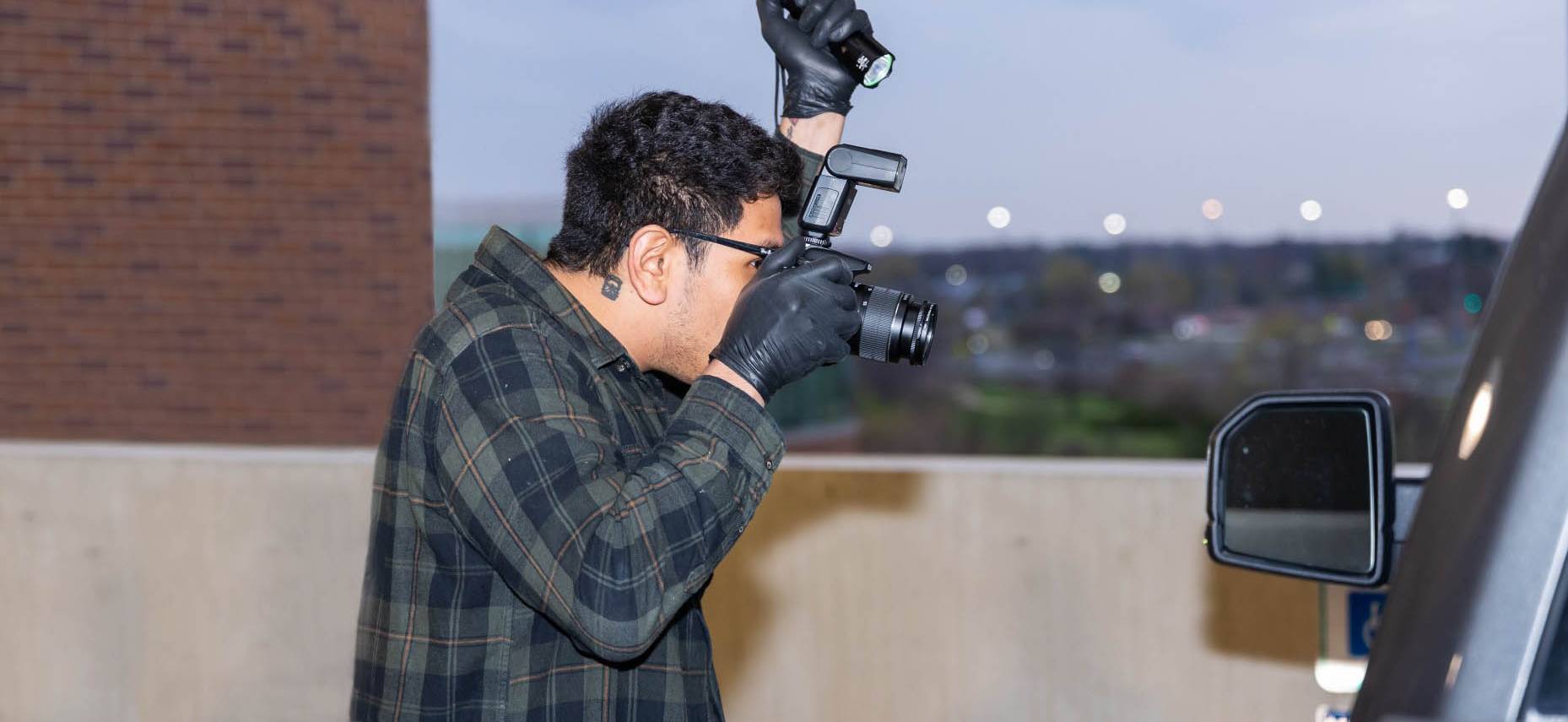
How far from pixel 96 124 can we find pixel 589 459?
557 centimetres

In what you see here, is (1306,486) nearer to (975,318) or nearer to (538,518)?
(538,518)

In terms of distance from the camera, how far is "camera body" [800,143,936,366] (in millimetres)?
1883

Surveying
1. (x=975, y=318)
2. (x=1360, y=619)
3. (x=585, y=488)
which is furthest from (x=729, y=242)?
(x=975, y=318)

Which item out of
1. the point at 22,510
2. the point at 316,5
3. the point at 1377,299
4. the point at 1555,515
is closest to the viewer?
the point at 1555,515

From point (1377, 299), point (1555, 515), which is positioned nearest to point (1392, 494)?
point (1555, 515)

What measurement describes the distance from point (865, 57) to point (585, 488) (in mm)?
1069

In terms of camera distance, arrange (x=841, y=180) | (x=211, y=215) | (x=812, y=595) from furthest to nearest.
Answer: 1. (x=211, y=215)
2. (x=812, y=595)
3. (x=841, y=180)

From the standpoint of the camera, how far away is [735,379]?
1716 mm

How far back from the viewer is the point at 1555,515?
2.83 feet

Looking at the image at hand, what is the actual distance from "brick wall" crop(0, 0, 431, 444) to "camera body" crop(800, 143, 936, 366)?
4449 millimetres

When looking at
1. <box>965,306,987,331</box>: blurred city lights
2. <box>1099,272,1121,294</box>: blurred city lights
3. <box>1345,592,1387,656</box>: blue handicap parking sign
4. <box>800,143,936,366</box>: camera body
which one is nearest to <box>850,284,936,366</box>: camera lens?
<box>800,143,936,366</box>: camera body

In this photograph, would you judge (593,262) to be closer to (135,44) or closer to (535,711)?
(535,711)

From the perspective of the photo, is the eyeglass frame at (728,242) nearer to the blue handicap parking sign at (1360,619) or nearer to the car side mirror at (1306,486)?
the car side mirror at (1306,486)

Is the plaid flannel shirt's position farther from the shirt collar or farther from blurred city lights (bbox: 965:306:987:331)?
blurred city lights (bbox: 965:306:987:331)
